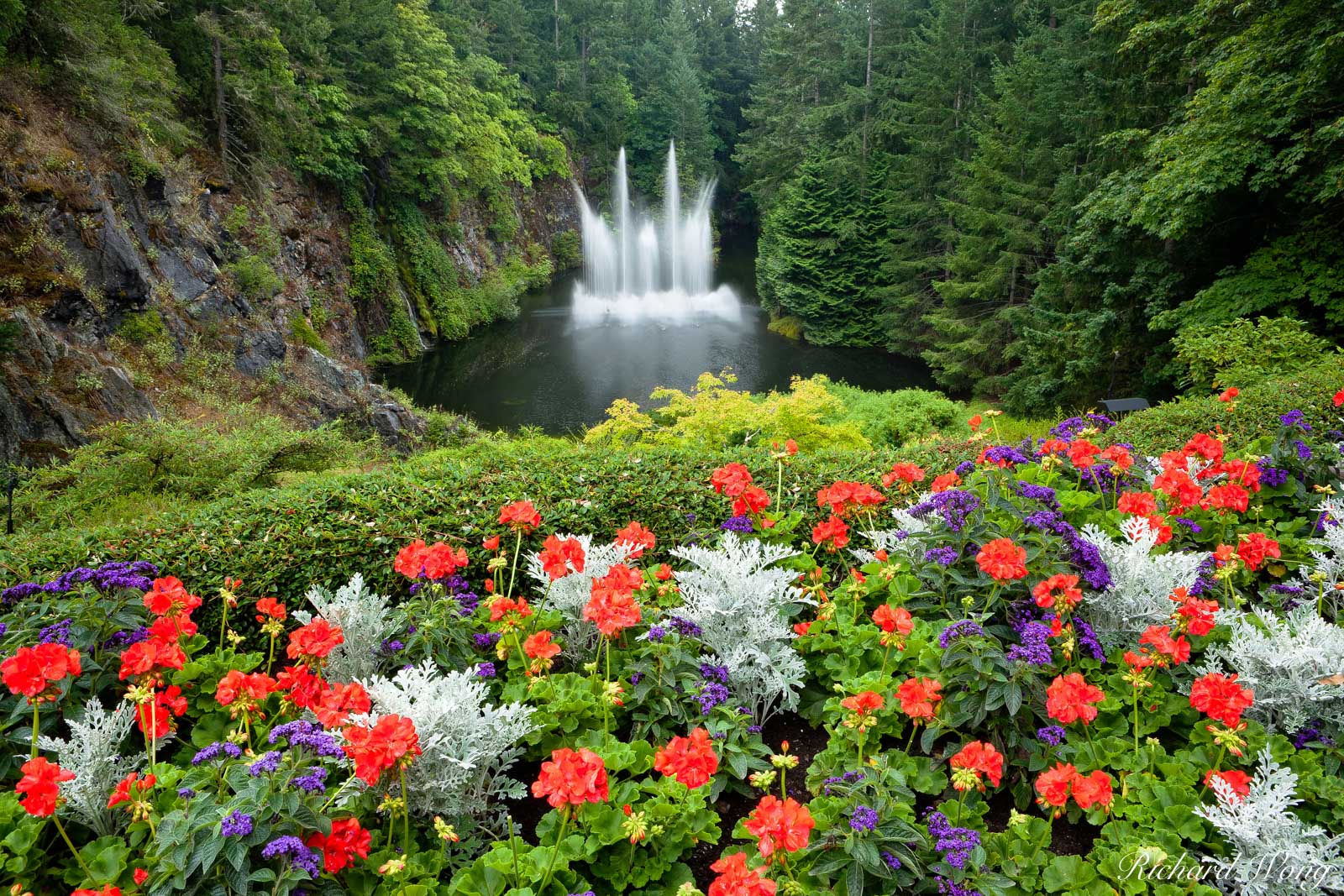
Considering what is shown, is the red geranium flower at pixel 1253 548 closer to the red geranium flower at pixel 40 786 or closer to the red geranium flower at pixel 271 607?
the red geranium flower at pixel 271 607

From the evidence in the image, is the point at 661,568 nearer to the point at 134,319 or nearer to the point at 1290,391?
the point at 1290,391

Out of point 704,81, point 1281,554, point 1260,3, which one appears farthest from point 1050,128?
point 704,81

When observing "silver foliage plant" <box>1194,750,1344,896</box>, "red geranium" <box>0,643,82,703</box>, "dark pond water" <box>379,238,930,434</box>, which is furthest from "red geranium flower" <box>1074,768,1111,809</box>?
"dark pond water" <box>379,238,930,434</box>

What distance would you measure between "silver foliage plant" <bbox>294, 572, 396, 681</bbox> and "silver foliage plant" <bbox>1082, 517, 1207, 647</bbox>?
251 centimetres

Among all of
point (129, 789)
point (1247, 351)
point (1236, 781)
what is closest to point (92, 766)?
point (129, 789)

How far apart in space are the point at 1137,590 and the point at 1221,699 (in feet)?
2.21

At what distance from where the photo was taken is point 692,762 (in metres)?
1.72

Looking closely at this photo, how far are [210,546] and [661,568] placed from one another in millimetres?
2051

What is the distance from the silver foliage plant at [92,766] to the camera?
1836 millimetres

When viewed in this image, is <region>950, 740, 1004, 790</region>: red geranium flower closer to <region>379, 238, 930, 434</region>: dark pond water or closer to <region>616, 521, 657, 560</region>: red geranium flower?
<region>616, 521, 657, 560</region>: red geranium flower

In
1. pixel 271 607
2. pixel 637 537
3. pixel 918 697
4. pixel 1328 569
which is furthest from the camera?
pixel 637 537

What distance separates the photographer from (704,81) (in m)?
39.6

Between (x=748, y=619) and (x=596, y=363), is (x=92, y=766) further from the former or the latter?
(x=596, y=363)

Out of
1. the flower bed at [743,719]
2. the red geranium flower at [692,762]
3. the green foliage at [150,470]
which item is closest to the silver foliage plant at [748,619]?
the flower bed at [743,719]
